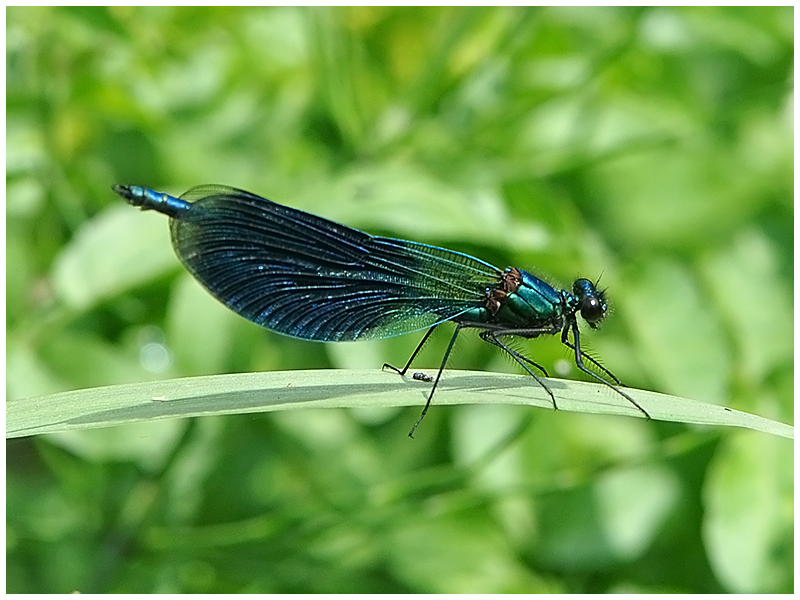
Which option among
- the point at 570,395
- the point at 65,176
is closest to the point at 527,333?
the point at 570,395

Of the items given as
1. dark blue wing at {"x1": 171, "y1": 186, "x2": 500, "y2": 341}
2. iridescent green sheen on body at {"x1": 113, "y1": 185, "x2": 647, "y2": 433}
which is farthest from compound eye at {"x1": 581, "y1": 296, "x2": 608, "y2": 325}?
dark blue wing at {"x1": 171, "y1": 186, "x2": 500, "y2": 341}

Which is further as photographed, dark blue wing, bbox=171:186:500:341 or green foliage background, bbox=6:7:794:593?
green foliage background, bbox=6:7:794:593

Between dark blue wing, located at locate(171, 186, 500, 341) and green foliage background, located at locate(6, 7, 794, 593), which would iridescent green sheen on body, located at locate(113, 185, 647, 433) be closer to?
dark blue wing, located at locate(171, 186, 500, 341)

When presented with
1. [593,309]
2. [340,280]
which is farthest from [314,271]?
[593,309]

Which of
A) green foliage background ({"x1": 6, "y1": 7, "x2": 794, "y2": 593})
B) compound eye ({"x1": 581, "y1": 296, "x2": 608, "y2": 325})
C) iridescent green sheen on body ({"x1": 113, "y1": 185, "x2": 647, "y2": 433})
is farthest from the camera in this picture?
green foliage background ({"x1": 6, "y1": 7, "x2": 794, "y2": 593})

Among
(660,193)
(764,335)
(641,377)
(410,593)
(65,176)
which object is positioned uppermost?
(660,193)

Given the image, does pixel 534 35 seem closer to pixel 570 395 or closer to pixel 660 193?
pixel 660 193

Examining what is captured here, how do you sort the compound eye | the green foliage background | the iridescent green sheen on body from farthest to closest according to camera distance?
the green foliage background, the compound eye, the iridescent green sheen on body
